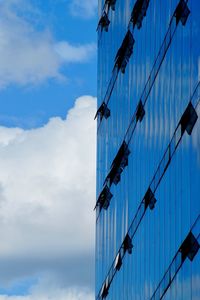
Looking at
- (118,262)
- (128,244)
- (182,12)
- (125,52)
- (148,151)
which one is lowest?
(128,244)

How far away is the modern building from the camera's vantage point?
49.0 m

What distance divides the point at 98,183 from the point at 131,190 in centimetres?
1269

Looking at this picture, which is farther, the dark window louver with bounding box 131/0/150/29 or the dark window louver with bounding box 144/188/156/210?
the dark window louver with bounding box 131/0/150/29

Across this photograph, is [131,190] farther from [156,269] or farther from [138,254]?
[156,269]

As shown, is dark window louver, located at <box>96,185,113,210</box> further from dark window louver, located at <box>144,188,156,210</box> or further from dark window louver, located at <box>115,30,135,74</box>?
dark window louver, located at <box>144,188,156,210</box>

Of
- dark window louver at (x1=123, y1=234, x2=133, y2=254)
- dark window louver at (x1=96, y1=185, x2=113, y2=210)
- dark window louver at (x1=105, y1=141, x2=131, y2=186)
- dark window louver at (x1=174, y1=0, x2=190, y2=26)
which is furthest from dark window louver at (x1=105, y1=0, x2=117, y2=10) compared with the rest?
dark window louver at (x1=174, y1=0, x2=190, y2=26)

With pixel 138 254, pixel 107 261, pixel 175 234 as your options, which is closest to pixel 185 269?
pixel 175 234

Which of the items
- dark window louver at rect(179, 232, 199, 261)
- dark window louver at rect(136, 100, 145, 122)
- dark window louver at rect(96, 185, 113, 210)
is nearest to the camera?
dark window louver at rect(179, 232, 199, 261)

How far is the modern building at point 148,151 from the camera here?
161 ft

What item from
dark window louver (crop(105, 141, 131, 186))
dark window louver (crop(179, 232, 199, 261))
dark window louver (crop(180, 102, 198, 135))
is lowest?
dark window louver (crop(179, 232, 199, 261))

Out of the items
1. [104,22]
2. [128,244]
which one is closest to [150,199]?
[128,244]

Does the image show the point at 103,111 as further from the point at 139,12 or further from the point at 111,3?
the point at 139,12

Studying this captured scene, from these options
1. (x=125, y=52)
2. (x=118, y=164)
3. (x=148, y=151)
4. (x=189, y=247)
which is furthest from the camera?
(x=118, y=164)

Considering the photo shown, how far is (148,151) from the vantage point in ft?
196
